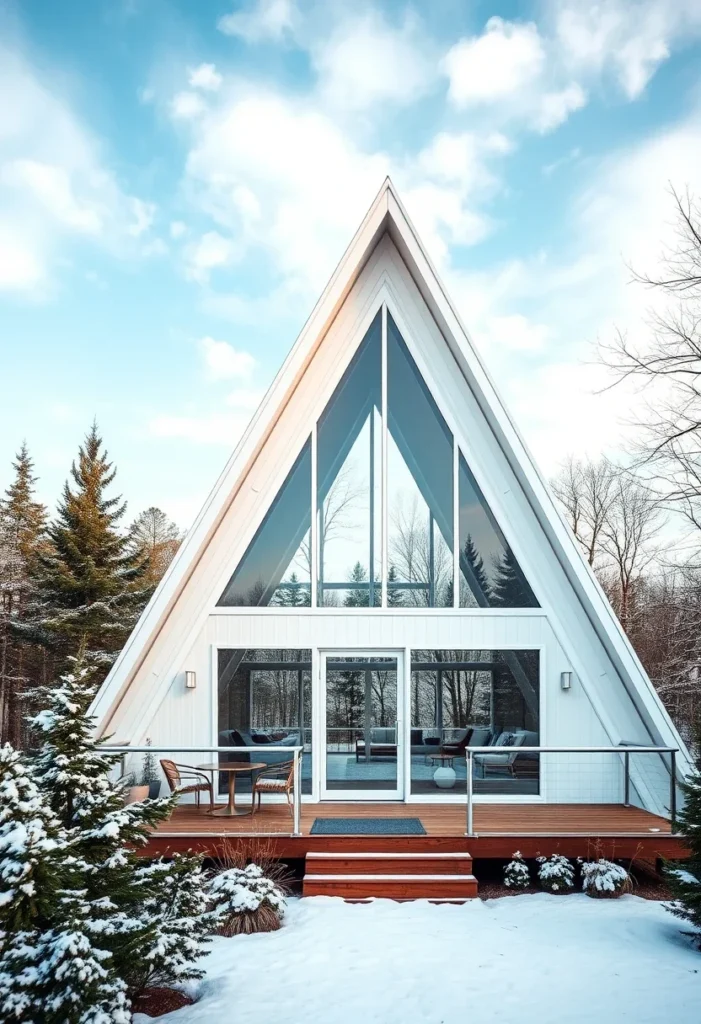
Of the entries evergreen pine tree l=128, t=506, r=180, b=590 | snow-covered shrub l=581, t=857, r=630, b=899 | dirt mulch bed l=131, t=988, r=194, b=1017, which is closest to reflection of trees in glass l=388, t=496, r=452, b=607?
snow-covered shrub l=581, t=857, r=630, b=899

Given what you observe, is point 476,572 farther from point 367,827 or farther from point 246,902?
point 246,902

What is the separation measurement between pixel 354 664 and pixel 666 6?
12.9m

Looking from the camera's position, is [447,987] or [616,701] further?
[616,701]

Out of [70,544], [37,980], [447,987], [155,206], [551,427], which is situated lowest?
[447,987]

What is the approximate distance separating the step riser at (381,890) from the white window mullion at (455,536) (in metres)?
3.95

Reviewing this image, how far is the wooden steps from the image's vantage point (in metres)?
8.05

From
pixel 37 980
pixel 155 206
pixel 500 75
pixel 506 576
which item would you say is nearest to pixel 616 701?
pixel 506 576

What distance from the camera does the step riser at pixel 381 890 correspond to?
316 inches

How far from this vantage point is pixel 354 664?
427 inches

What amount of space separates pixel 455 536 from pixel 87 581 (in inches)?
687

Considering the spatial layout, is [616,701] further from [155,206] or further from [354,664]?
[155,206]

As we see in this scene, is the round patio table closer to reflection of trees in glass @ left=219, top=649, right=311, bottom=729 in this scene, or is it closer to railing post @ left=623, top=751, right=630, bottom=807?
reflection of trees in glass @ left=219, top=649, right=311, bottom=729

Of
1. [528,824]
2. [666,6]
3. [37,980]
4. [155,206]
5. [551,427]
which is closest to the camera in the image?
[37,980]

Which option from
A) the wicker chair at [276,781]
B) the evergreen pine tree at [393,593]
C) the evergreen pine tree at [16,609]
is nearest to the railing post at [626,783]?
the evergreen pine tree at [393,593]
